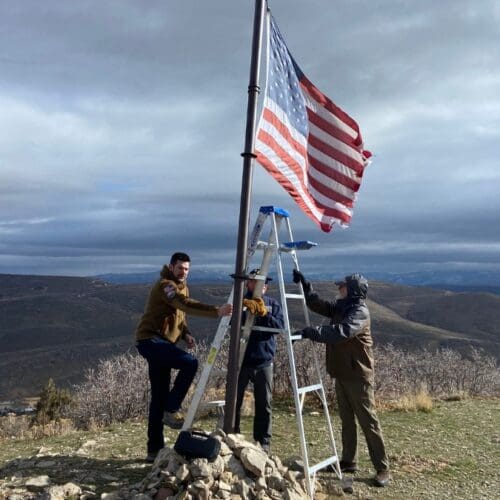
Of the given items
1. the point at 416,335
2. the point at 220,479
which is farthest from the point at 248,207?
the point at 416,335

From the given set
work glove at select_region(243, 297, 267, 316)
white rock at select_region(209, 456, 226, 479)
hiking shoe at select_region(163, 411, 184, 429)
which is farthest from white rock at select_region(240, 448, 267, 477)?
work glove at select_region(243, 297, 267, 316)

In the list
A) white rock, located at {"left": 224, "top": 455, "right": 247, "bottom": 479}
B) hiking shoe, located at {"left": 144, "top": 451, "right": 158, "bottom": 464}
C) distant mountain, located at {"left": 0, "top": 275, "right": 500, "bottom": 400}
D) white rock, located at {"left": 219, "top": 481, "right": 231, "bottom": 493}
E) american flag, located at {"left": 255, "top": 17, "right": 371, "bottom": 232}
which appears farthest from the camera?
distant mountain, located at {"left": 0, "top": 275, "right": 500, "bottom": 400}

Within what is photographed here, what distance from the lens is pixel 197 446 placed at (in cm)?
576

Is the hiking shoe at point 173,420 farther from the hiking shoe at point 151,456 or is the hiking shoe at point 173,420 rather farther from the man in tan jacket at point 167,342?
the hiking shoe at point 151,456

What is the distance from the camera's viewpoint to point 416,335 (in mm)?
135750

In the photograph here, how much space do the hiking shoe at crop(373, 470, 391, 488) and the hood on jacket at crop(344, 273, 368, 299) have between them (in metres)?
2.29

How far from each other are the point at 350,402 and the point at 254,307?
189cm

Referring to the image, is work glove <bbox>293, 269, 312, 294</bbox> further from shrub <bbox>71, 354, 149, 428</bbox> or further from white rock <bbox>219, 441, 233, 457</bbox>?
shrub <bbox>71, 354, 149, 428</bbox>

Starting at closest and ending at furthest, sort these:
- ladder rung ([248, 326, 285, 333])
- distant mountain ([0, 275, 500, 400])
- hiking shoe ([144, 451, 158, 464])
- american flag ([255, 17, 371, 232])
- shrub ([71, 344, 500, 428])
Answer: american flag ([255, 17, 371, 232])
ladder rung ([248, 326, 285, 333])
hiking shoe ([144, 451, 158, 464])
shrub ([71, 344, 500, 428])
distant mountain ([0, 275, 500, 400])

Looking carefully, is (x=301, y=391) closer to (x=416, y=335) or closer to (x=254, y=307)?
(x=254, y=307)

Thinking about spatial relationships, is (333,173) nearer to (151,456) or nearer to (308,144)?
(308,144)

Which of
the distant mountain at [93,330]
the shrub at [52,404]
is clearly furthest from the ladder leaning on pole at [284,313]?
the distant mountain at [93,330]

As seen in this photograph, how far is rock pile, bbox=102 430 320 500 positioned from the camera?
5.59 metres

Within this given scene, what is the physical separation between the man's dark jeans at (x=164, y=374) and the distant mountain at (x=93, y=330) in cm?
6783
